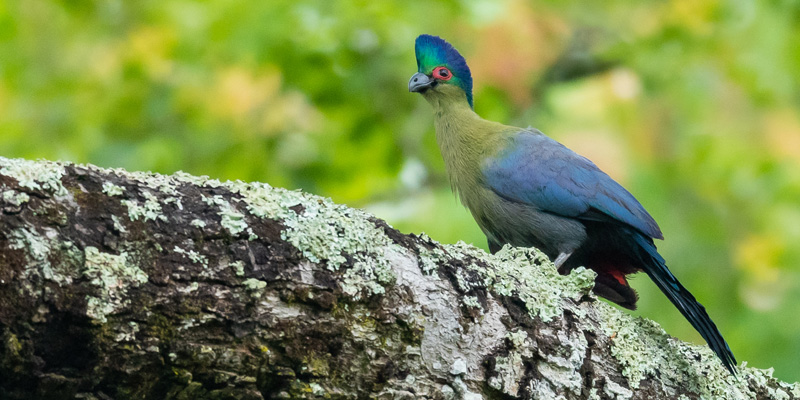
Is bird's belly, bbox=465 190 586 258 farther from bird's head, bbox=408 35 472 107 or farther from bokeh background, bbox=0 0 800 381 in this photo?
bokeh background, bbox=0 0 800 381

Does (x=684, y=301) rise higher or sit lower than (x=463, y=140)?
lower

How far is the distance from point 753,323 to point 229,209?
5.87m

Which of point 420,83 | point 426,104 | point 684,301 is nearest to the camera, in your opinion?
point 684,301

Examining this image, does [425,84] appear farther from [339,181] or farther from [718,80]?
[718,80]

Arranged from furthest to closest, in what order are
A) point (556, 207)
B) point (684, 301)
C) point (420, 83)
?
point (420, 83), point (556, 207), point (684, 301)

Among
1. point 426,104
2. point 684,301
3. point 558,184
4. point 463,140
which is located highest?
point 426,104

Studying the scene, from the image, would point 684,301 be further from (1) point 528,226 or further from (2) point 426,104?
(2) point 426,104

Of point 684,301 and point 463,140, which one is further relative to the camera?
point 463,140

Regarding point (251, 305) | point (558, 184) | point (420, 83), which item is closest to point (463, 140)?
point (420, 83)

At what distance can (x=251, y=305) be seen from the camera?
185 centimetres

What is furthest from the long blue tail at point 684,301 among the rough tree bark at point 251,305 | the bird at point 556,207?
the rough tree bark at point 251,305

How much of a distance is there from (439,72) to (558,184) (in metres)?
1.20

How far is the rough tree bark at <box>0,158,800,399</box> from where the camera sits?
65.1 inches

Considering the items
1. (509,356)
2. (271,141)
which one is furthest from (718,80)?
(509,356)
